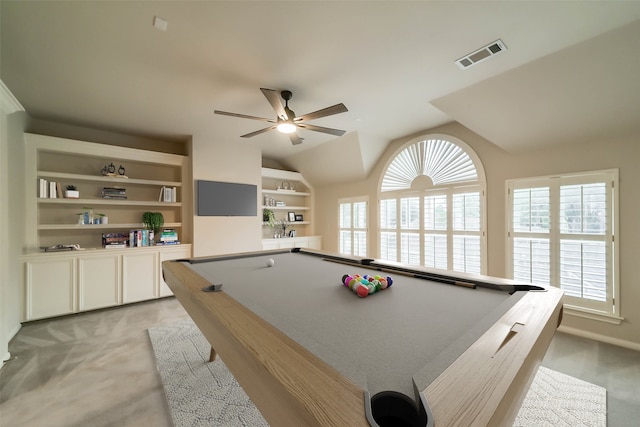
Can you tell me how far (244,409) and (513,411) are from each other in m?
1.60

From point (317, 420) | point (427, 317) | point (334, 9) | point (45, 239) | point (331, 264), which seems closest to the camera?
point (317, 420)

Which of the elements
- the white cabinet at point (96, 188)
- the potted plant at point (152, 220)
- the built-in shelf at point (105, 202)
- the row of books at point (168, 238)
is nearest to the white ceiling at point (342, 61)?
the white cabinet at point (96, 188)

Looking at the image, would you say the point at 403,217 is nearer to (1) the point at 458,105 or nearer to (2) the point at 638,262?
(1) the point at 458,105

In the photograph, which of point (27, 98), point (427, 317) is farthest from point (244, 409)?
point (27, 98)

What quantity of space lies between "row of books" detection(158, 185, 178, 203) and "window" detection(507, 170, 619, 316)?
4714 mm

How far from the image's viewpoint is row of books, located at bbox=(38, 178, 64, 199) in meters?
3.05

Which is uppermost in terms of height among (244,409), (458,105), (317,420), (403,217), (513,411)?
(458,105)

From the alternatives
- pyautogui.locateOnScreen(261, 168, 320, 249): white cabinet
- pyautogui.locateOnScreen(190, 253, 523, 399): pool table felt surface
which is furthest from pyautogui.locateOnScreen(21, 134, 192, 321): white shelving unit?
pyautogui.locateOnScreen(190, 253, 523, 399): pool table felt surface

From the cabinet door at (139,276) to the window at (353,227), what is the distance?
336cm

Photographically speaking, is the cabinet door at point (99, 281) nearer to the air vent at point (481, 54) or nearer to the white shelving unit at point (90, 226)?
the white shelving unit at point (90, 226)

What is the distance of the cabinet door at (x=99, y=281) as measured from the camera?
10.5 ft

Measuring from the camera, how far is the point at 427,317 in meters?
1.08

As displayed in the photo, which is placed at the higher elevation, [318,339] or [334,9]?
[334,9]

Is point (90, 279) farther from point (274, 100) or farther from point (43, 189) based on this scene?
point (274, 100)
